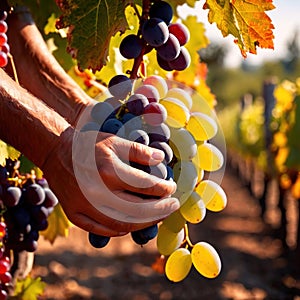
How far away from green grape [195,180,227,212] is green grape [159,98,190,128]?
122mm

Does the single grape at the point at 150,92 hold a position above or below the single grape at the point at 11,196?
above

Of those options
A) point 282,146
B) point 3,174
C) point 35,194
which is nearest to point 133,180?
point 3,174

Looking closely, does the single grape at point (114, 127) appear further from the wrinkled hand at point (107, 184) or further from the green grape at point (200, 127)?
the green grape at point (200, 127)

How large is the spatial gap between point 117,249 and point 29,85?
5.57 m

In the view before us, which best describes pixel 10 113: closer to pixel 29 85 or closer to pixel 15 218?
pixel 29 85

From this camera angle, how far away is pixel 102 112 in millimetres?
1069

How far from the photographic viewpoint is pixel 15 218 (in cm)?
158

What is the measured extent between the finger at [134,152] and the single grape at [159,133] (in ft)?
0.28

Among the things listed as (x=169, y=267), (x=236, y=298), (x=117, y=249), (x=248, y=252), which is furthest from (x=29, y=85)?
(x=248, y=252)

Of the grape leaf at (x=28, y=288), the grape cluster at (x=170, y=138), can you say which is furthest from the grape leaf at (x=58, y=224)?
the grape cluster at (x=170, y=138)

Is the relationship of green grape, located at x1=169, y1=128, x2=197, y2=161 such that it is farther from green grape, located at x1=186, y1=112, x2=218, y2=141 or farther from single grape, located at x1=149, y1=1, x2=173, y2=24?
single grape, located at x1=149, y1=1, x2=173, y2=24

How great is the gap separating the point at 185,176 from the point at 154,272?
512cm

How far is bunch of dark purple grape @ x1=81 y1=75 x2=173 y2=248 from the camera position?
1.00 metres

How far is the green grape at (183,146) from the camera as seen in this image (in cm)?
109
